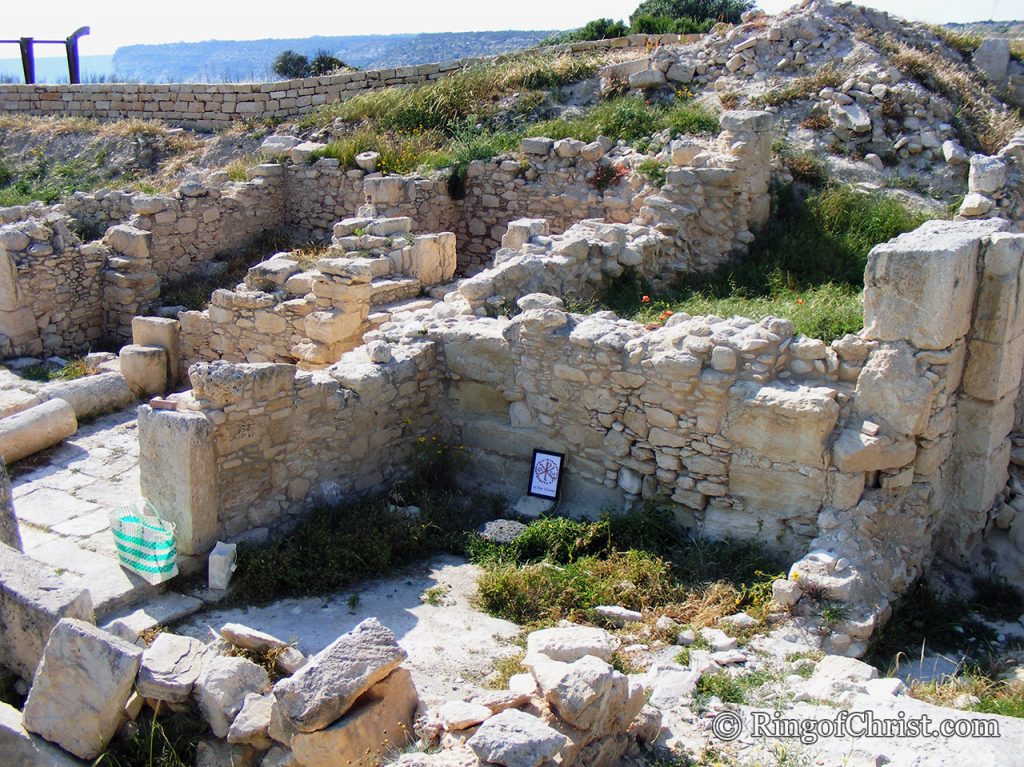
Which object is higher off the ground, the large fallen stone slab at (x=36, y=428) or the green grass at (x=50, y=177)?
the green grass at (x=50, y=177)

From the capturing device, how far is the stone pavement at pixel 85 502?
22.1ft

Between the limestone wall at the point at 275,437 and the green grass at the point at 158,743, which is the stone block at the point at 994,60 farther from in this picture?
the green grass at the point at 158,743

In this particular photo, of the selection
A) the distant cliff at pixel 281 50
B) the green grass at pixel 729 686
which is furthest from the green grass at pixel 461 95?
the distant cliff at pixel 281 50

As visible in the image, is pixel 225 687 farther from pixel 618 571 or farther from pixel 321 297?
pixel 321 297

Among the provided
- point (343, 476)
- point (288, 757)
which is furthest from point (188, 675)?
point (343, 476)

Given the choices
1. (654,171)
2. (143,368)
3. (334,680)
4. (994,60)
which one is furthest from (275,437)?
(994,60)

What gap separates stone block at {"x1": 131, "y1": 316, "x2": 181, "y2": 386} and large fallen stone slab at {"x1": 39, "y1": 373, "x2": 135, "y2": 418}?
2.30ft

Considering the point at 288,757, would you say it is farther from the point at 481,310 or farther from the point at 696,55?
the point at 696,55

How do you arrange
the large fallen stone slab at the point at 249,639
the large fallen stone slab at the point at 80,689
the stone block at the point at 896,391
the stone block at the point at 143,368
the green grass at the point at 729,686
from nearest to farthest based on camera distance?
1. the large fallen stone slab at the point at 80,689
2. the green grass at the point at 729,686
3. the large fallen stone slab at the point at 249,639
4. the stone block at the point at 896,391
5. the stone block at the point at 143,368

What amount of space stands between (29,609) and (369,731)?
6.77 feet

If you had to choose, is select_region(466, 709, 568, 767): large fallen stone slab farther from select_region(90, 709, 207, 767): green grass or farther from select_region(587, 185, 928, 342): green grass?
select_region(587, 185, 928, 342): green grass

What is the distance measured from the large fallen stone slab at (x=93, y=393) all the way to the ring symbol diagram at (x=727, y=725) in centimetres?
747

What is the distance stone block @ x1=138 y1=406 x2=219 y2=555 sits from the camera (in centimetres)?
663

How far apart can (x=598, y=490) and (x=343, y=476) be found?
1.98 m
